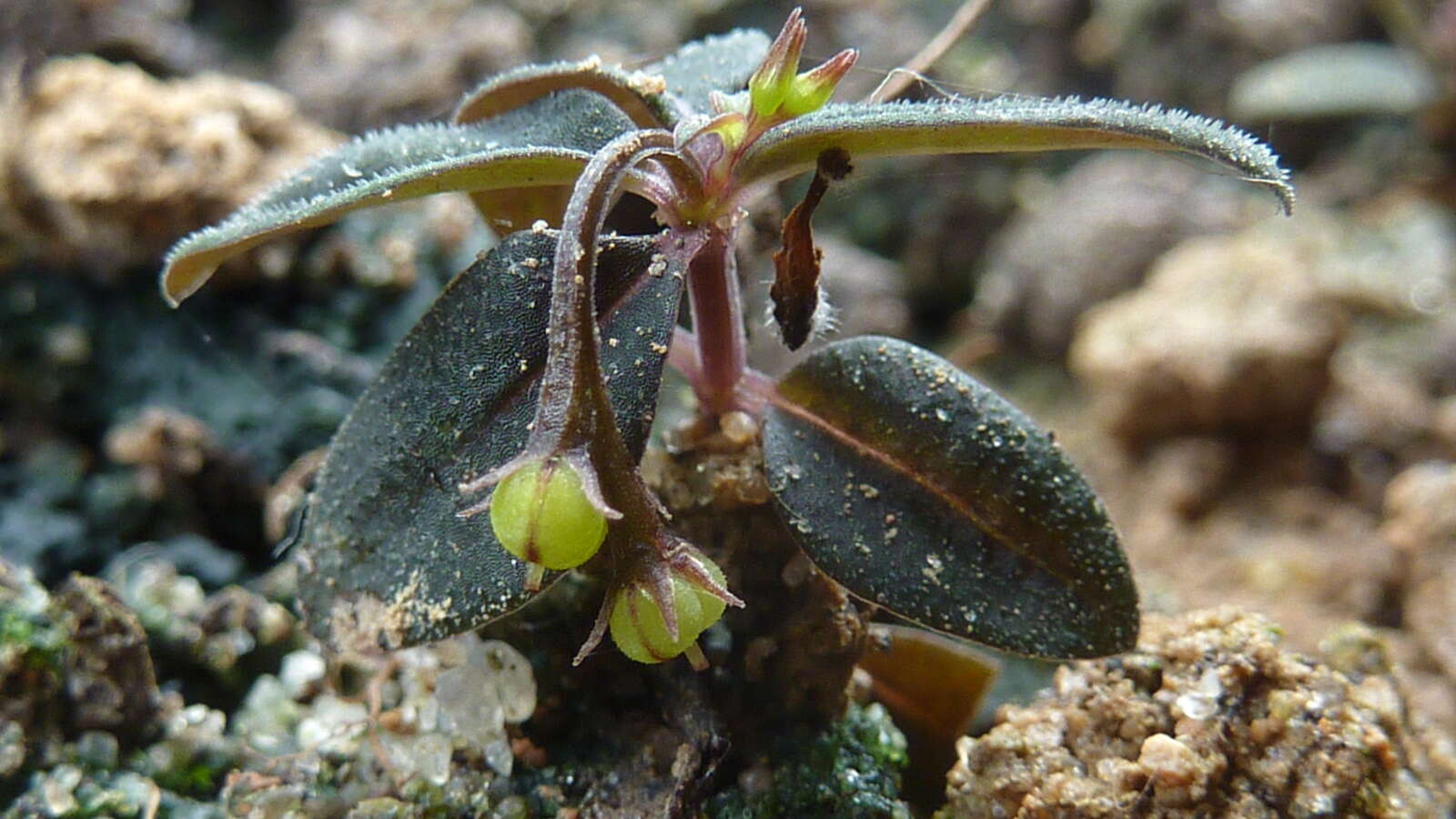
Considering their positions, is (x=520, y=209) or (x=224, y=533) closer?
(x=520, y=209)

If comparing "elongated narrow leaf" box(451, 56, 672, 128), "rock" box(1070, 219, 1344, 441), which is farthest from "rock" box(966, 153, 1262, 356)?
"elongated narrow leaf" box(451, 56, 672, 128)

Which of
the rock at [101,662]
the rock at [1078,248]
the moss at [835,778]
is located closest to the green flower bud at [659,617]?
the moss at [835,778]

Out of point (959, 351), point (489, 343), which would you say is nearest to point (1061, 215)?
point (959, 351)

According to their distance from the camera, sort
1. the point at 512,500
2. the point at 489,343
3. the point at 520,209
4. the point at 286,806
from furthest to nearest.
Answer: the point at 520,209 < the point at 286,806 < the point at 489,343 < the point at 512,500

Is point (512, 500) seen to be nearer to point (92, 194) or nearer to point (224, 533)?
point (224, 533)

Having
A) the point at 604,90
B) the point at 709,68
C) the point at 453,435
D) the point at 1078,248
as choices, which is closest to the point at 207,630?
the point at 453,435

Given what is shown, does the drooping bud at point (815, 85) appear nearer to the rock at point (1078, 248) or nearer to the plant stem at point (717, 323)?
the plant stem at point (717, 323)

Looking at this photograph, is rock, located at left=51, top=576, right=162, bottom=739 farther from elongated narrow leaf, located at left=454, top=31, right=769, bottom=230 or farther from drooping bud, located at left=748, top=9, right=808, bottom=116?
drooping bud, located at left=748, top=9, right=808, bottom=116
